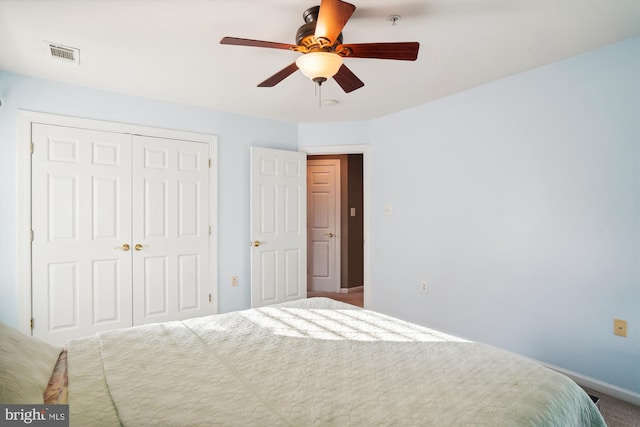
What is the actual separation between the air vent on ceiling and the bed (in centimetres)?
202

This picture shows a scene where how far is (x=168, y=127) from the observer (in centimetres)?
367

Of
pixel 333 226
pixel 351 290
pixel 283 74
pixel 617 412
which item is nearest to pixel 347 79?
pixel 283 74

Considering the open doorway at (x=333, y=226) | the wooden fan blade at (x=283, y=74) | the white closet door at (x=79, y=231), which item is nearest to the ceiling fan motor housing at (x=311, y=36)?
the wooden fan blade at (x=283, y=74)

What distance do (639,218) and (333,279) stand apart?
393cm

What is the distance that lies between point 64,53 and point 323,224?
12.8ft

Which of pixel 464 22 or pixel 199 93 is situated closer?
pixel 464 22

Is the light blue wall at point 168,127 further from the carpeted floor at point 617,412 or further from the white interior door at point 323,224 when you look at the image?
the carpeted floor at point 617,412

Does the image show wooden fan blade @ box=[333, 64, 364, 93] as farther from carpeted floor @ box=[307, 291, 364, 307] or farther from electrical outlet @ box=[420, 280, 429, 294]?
carpeted floor @ box=[307, 291, 364, 307]

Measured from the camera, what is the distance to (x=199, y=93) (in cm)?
340

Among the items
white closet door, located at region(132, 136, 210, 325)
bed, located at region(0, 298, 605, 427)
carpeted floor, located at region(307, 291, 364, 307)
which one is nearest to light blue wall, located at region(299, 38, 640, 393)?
carpeted floor, located at region(307, 291, 364, 307)

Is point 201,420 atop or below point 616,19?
below

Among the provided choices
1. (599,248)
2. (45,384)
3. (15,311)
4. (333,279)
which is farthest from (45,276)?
(599,248)

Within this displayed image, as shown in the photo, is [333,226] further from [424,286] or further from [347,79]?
[347,79]

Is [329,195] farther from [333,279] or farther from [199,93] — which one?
[199,93]
